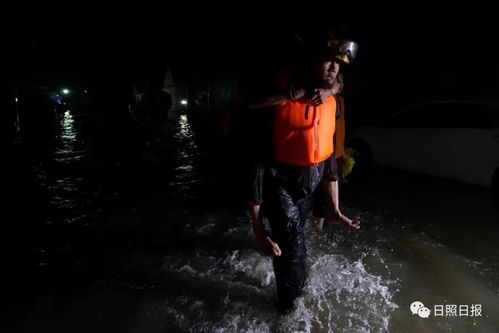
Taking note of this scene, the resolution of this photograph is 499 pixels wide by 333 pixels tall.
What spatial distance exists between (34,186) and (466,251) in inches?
276

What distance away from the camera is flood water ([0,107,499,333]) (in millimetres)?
2711

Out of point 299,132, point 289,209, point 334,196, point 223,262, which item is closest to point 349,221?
point 334,196

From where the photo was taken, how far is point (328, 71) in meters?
2.02

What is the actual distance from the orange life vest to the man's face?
0.43ft

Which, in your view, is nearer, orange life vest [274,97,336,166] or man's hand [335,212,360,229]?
orange life vest [274,97,336,166]

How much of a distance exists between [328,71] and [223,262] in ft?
7.86

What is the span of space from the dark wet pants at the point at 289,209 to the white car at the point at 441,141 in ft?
14.1

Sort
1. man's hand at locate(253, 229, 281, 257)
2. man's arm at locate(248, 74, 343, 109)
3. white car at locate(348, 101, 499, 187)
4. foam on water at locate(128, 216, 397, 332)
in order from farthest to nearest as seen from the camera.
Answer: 1. white car at locate(348, 101, 499, 187)
2. foam on water at locate(128, 216, 397, 332)
3. man's hand at locate(253, 229, 281, 257)
4. man's arm at locate(248, 74, 343, 109)

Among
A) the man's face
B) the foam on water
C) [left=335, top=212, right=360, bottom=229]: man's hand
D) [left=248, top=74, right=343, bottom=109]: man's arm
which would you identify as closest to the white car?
the foam on water

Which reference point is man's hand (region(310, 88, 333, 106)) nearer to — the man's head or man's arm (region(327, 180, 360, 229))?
the man's head

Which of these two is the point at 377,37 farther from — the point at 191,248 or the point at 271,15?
the point at 191,248

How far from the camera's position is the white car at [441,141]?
17.3ft

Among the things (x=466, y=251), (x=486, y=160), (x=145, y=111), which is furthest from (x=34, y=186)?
(x=145, y=111)

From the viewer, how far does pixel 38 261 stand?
364cm
